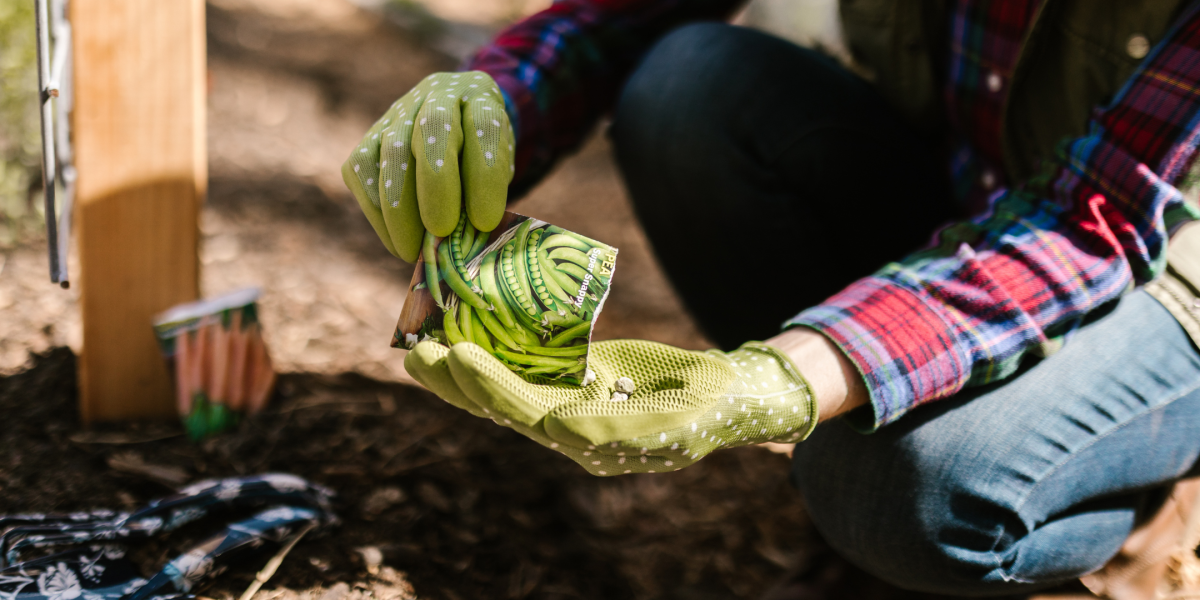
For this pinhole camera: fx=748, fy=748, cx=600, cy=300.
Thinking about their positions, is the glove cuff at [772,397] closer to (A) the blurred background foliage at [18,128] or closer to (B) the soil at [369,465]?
(B) the soil at [369,465]

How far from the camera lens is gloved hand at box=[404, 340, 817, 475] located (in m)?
0.64

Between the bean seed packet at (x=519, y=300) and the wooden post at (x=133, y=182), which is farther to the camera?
the wooden post at (x=133, y=182)

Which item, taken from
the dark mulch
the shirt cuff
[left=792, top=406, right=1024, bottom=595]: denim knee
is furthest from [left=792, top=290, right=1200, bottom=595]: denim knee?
the dark mulch

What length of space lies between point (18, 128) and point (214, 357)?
2.31 ft

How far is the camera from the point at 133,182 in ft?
3.50

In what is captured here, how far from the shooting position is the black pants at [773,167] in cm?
117

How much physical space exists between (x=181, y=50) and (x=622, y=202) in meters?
1.37

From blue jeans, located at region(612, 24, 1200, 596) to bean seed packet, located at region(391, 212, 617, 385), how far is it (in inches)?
16.1

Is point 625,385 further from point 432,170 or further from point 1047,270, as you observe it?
point 1047,270

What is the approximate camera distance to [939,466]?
2.87 feet

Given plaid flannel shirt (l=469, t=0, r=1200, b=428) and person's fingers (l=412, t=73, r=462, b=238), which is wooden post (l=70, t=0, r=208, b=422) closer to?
person's fingers (l=412, t=73, r=462, b=238)

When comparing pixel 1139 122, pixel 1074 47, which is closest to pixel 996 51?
pixel 1074 47

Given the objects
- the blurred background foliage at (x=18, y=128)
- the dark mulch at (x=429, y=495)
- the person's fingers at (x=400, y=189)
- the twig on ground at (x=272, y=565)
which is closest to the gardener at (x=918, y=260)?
the person's fingers at (x=400, y=189)

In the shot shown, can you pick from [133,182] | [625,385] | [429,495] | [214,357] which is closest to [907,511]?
[625,385]
